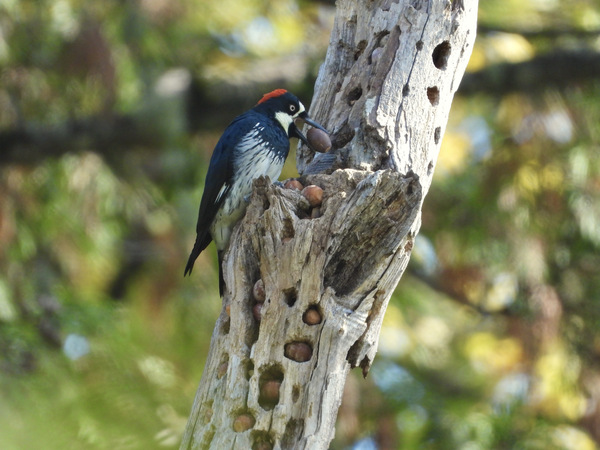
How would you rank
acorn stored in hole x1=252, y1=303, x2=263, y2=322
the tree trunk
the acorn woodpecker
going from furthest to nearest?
the acorn woodpecker < acorn stored in hole x1=252, y1=303, x2=263, y2=322 < the tree trunk

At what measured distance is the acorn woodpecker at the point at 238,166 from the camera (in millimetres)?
4109

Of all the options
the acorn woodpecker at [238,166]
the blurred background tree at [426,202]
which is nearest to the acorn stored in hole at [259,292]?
the acorn woodpecker at [238,166]

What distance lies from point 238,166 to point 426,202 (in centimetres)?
370

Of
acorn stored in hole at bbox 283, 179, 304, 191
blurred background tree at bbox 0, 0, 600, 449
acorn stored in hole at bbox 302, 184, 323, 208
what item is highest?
acorn stored in hole at bbox 302, 184, 323, 208

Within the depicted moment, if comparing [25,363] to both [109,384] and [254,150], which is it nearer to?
[254,150]

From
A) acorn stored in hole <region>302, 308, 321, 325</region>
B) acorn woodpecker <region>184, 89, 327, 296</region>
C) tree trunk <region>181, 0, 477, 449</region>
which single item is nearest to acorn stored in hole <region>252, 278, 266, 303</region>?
tree trunk <region>181, 0, 477, 449</region>

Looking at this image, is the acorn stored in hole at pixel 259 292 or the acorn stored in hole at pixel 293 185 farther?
the acorn stored in hole at pixel 293 185

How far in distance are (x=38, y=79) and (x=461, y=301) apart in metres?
4.32

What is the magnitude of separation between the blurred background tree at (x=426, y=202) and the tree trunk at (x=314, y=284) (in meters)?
2.63

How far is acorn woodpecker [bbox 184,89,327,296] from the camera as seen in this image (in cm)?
411

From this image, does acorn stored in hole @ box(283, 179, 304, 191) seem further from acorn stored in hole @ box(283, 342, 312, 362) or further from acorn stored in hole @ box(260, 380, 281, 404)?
acorn stored in hole @ box(260, 380, 281, 404)

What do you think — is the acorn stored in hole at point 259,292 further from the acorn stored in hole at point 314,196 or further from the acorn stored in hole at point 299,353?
the acorn stored in hole at point 314,196

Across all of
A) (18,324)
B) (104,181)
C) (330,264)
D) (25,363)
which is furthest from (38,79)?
(330,264)

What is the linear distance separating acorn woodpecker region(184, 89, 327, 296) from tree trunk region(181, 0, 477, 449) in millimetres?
679
